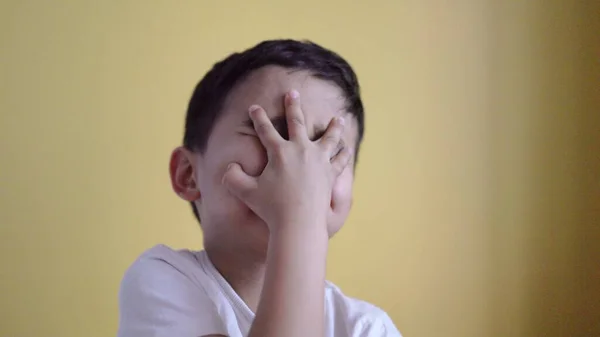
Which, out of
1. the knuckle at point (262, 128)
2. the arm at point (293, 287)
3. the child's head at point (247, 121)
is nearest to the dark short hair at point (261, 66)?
the child's head at point (247, 121)

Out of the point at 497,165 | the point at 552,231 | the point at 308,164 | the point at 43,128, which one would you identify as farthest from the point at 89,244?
the point at 552,231

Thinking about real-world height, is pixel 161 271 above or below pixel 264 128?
below

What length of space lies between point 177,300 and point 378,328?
0.33 m

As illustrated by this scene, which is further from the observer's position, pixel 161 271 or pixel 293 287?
pixel 161 271

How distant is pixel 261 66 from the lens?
0.65 metres

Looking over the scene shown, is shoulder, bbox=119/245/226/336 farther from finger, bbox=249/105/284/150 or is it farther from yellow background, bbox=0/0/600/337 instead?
yellow background, bbox=0/0/600/337

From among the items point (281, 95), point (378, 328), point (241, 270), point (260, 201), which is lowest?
point (378, 328)

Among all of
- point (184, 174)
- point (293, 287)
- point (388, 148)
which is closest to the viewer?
point (293, 287)

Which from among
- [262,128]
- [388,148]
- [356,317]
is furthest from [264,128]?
[388,148]

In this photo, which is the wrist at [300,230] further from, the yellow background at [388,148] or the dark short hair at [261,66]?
the yellow background at [388,148]

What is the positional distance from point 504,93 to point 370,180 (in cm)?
35

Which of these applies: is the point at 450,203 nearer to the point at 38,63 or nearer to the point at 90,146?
the point at 90,146

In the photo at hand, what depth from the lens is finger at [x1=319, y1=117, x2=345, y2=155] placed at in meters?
0.56

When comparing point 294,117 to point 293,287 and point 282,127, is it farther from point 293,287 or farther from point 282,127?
point 293,287
